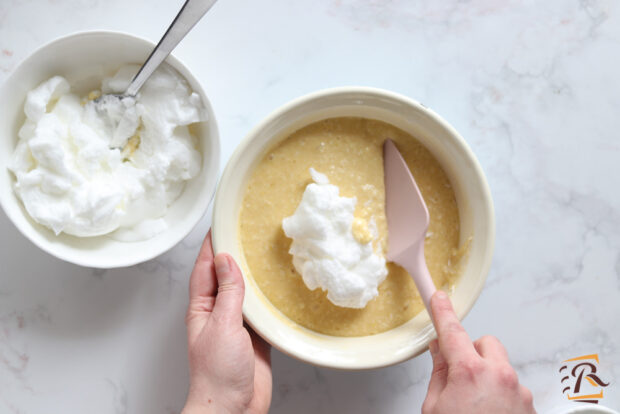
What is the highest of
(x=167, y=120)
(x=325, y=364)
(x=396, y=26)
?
(x=396, y=26)

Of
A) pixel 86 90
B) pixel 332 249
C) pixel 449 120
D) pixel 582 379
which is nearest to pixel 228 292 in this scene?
pixel 332 249

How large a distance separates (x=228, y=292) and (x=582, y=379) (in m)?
1.06

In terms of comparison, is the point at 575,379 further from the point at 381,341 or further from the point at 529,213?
the point at 381,341

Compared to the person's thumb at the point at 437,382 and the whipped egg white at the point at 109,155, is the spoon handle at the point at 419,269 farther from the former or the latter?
the whipped egg white at the point at 109,155

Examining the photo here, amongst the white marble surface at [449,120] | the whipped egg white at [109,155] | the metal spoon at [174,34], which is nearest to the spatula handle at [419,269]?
the white marble surface at [449,120]

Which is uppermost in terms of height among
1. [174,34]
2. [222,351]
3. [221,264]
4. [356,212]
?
[174,34]

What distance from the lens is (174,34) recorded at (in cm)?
109

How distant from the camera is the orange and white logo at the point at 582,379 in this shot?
58.0 inches

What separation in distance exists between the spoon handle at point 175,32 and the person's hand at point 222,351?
1.46 ft

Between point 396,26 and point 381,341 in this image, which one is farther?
point 396,26

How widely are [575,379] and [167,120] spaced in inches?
52.1

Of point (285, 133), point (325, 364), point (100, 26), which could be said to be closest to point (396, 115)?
point (285, 133)

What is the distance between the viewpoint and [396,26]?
1.38 m

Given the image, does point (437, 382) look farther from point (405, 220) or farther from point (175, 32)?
point (175, 32)
